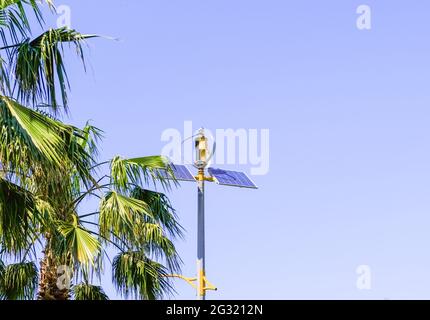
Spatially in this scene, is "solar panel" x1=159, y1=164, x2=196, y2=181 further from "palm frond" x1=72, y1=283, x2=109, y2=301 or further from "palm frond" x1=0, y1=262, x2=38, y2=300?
"palm frond" x1=0, y1=262, x2=38, y2=300

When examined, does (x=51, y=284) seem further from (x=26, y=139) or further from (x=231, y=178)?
(x=26, y=139)

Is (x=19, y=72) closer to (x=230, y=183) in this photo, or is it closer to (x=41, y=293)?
(x=41, y=293)

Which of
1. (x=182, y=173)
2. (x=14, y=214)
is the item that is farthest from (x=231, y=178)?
(x=14, y=214)

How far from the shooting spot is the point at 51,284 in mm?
11047

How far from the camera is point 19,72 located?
733 centimetres

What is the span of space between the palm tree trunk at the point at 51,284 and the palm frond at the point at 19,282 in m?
0.81

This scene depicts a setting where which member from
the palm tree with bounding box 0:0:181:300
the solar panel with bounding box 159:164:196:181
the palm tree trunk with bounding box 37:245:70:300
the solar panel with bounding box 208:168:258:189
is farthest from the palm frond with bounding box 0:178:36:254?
the solar panel with bounding box 208:168:258:189

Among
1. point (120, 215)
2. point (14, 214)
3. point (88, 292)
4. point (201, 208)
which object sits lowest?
point (88, 292)

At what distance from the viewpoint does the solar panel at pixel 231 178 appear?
13105mm

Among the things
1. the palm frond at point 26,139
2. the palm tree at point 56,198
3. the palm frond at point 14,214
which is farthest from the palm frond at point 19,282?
the palm frond at point 26,139

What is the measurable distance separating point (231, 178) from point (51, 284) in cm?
395

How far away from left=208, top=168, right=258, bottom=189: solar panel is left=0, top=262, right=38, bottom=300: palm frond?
11.2ft
